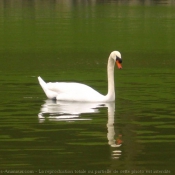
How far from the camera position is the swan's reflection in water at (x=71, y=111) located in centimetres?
1705

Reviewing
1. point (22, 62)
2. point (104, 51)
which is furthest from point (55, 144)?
point (104, 51)

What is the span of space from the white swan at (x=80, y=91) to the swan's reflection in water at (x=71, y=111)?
0.14m

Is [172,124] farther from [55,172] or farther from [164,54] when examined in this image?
[164,54]

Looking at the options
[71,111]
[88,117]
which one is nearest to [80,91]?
[71,111]

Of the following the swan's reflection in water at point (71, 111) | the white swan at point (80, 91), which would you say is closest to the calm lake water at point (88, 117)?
the swan's reflection in water at point (71, 111)

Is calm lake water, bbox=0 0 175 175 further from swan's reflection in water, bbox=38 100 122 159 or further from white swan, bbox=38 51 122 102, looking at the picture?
white swan, bbox=38 51 122 102

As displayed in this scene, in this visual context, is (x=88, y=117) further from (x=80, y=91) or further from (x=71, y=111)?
(x=80, y=91)

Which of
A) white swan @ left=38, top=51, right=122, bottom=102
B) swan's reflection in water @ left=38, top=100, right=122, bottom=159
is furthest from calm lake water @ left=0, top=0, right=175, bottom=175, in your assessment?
white swan @ left=38, top=51, right=122, bottom=102

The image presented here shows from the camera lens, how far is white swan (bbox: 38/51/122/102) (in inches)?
818

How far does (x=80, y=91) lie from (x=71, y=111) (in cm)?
164

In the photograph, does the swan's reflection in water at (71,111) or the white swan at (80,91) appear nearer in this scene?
the swan's reflection in water at (71,111)

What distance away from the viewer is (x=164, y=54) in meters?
38.0

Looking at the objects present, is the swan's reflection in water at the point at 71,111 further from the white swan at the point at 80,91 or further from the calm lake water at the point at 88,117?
the white swan at the point at 80,91

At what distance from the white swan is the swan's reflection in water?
143 millimetres
